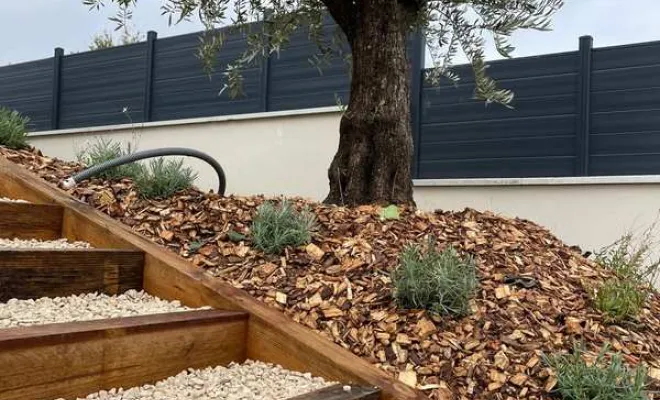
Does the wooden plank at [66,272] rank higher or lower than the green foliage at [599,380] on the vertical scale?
higher

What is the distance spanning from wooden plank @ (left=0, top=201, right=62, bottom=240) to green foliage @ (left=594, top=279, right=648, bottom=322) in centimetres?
229

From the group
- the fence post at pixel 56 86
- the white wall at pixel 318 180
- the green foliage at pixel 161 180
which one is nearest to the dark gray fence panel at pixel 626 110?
the white wall at pixel 318 180

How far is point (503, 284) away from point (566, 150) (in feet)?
10.2

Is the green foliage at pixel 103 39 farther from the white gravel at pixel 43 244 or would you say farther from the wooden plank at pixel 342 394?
the wooden plank at pixel 342 394

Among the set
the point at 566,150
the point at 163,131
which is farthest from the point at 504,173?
the point at 163,131

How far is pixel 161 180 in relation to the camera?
3.30m

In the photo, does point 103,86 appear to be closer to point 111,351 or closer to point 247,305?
point 247,305

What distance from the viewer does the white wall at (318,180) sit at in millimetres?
5074

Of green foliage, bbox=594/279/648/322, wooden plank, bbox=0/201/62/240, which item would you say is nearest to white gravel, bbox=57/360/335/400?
wooden plank, bbox=0/201/62/240

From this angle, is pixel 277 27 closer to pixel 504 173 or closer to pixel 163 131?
pixel 504 173

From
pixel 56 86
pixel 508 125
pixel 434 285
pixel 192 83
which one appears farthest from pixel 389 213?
pixel 56 86

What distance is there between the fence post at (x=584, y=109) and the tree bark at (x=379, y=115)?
2202 mm

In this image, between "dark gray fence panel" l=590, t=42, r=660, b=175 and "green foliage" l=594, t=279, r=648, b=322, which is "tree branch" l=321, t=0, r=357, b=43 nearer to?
"green foliage" l=594, t=279, r=648, b=322

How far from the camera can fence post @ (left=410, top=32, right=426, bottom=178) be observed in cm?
604
